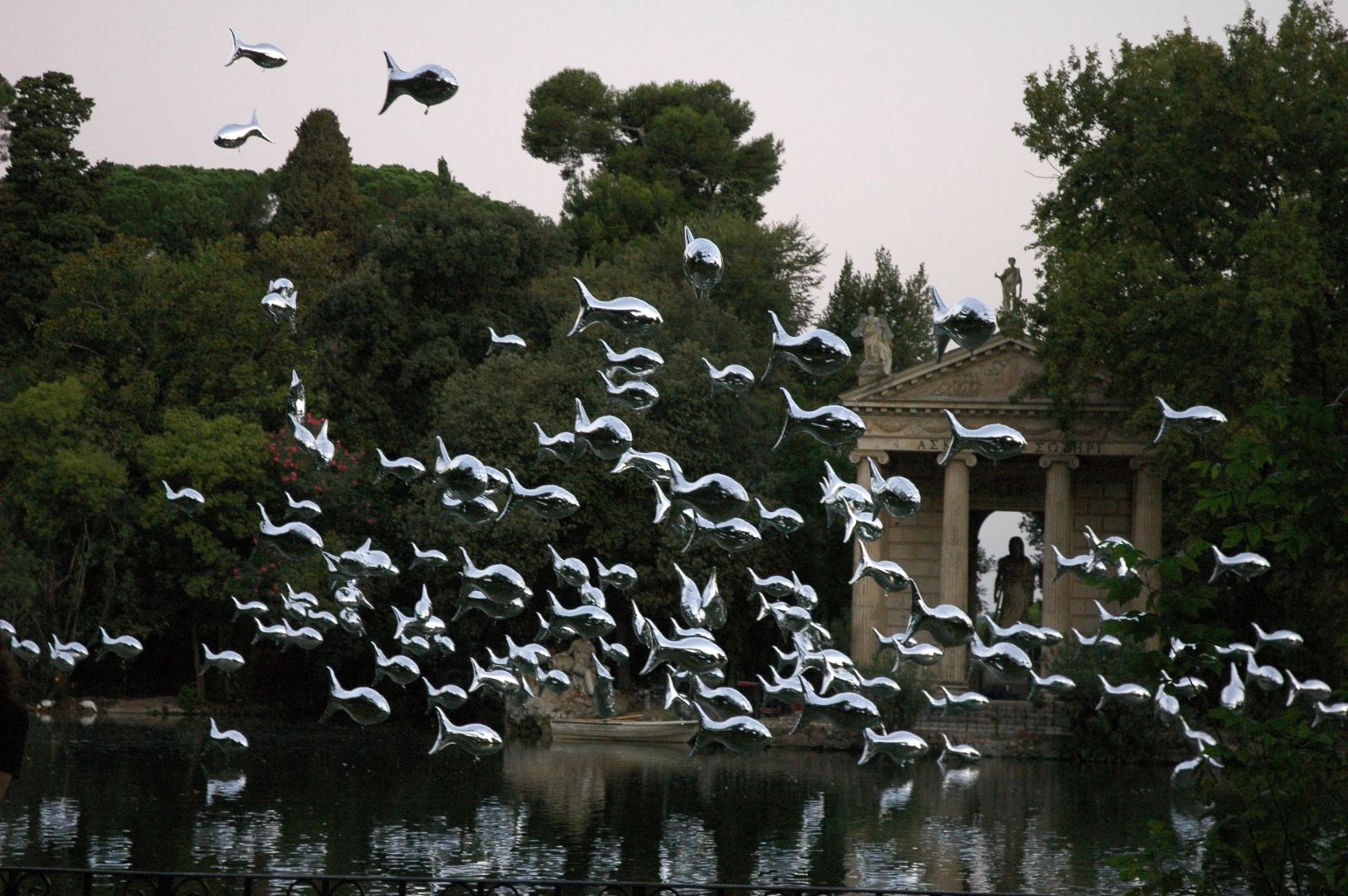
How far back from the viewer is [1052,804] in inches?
1058

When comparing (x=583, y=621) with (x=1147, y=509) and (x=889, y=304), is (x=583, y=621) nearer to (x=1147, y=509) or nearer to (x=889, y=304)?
(x=1147, y=509)

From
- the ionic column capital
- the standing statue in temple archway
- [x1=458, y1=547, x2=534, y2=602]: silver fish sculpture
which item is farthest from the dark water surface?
the standing statue in temple archway

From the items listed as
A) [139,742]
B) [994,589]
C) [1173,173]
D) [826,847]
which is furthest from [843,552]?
[826,847]

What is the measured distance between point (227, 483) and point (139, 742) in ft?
36.0

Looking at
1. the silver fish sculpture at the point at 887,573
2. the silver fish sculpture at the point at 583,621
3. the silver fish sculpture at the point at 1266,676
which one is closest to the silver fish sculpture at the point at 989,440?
the silver fish sculpture at the point at 887,573

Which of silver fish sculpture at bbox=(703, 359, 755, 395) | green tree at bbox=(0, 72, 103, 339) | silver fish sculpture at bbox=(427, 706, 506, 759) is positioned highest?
green tree at bbox=(0, 72, 103, 339)

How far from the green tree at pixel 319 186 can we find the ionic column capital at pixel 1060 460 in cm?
2600

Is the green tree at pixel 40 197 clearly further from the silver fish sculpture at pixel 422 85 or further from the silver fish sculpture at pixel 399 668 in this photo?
the silver fish sculpture at pixel 422 85

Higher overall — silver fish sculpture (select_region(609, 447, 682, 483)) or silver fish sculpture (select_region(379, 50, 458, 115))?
silver fish sculpture (select_region(379, 50, 458, 115))

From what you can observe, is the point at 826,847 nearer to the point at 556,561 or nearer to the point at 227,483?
the point at 556,561

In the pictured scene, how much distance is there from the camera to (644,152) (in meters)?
65.3

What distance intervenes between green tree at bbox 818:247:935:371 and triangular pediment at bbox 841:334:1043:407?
58.0ft

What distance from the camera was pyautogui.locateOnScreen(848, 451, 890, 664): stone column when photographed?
4234 cm

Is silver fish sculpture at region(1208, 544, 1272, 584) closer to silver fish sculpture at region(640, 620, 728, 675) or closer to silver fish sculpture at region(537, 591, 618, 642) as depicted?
silver fish sculpture at region(640, 620, 728, 675)
